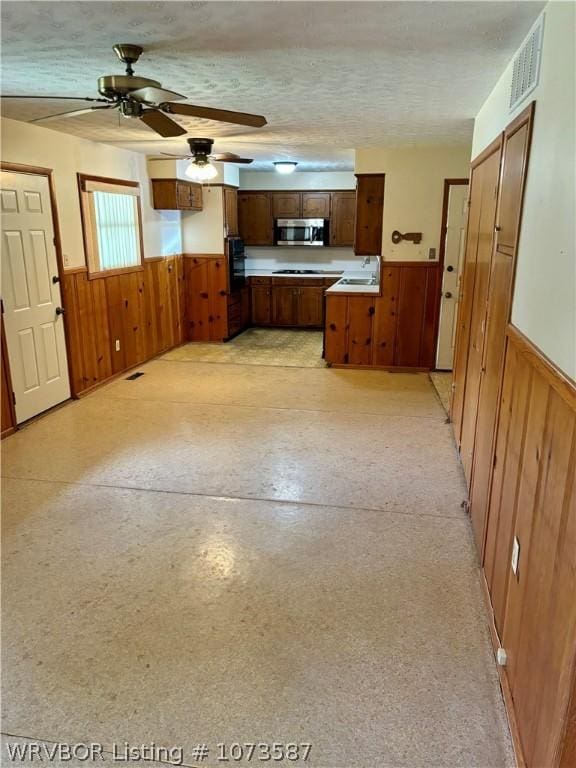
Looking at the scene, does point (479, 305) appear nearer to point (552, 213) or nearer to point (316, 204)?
point (552, 213)

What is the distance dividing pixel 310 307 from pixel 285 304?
0.41 metres

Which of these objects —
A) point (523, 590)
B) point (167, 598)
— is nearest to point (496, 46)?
point (523, 590)

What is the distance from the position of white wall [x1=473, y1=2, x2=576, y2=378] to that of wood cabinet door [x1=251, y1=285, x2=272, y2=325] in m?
6.57

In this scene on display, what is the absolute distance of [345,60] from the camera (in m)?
2.56

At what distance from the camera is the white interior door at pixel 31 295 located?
4.13m

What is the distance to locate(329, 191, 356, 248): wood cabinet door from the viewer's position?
8289 mm

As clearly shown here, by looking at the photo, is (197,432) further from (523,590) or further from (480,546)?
(523,590)

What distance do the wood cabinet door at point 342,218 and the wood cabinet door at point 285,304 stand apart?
1.04 metres

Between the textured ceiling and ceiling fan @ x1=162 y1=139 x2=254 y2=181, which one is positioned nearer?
the textured ceiling

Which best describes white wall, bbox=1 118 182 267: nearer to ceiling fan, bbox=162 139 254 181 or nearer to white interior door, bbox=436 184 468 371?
ceiling fan, bbox=162 139 254 181

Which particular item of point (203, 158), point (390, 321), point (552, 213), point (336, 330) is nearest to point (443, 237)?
point (390, 321)

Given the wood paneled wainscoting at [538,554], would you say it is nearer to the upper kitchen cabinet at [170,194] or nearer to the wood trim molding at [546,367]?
the wood trim molding at [546,367]

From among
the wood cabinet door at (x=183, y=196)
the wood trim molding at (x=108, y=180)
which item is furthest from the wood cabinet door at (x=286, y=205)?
the wood trim molding at (x=108, y=180)

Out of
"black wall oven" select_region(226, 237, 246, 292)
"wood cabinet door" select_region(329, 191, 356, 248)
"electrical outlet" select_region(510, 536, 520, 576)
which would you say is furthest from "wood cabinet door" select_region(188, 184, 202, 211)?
"electrical outlet" select_region(510, 536, 520, 576)
